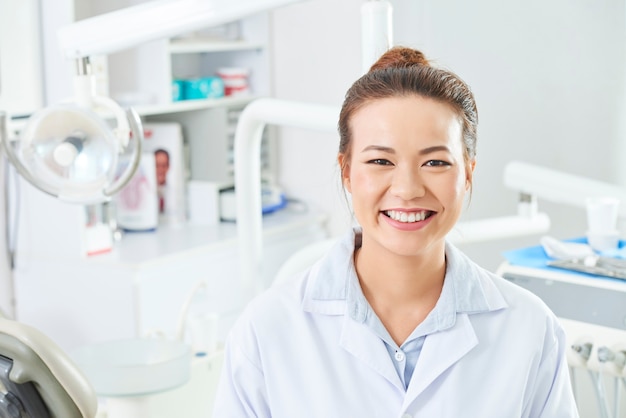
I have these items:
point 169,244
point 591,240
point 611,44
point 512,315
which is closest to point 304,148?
point 169,244

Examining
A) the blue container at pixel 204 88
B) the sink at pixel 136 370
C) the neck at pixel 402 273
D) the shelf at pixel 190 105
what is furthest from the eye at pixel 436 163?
the blue container at pixel 204 88

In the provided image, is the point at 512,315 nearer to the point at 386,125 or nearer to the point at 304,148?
the point at 386,125

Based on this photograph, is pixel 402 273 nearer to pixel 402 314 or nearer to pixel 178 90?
pixel 402 314

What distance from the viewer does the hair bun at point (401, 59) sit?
4.39ft

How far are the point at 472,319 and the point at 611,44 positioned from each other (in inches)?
85.8

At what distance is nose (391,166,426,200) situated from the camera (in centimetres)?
124

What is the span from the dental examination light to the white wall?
201cm

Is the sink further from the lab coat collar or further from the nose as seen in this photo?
the nose

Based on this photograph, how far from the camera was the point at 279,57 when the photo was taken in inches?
148

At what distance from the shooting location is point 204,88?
3479mm

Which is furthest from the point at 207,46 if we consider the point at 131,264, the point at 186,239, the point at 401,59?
the point at 401,59

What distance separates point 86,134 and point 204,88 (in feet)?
6.40

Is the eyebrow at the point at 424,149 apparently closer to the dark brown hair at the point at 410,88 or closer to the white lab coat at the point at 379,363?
the dark brown hair at the point at 410,88

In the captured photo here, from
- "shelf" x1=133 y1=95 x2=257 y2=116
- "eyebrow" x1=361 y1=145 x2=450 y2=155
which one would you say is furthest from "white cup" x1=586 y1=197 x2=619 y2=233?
"shelf" x1=133 y1=95 x2=257 y2=116
